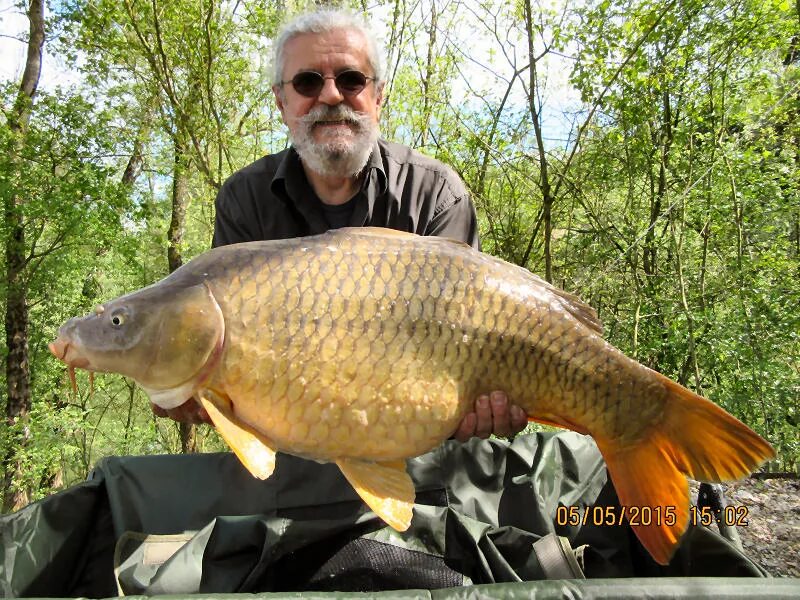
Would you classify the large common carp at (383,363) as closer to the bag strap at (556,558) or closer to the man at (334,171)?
the bag strap at (556,558)

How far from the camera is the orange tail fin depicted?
1058 mm

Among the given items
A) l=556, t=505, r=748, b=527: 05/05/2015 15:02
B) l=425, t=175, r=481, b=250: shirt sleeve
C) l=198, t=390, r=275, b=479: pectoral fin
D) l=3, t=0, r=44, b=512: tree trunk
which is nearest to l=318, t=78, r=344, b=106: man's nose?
l=425, t=175, r=481, b=250: shirt sleeve

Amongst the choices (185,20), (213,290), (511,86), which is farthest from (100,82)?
(213,290)

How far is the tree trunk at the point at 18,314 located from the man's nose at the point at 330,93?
21.5ft

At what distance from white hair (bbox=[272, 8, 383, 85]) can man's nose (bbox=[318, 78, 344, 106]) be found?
0.14 metres

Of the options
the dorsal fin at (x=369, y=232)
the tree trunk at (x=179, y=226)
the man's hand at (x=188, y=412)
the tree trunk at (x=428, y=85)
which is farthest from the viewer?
the tree trunk at (x=179, y=226)

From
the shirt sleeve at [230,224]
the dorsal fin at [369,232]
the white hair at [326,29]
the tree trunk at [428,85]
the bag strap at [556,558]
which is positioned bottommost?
the bag strap at [556,558]

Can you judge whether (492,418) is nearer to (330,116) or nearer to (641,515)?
(641,515)

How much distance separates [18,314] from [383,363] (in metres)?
8.13

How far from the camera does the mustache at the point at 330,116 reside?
1.76 meters

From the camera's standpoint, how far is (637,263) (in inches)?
180

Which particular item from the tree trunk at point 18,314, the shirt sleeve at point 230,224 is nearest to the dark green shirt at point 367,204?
the shirt sleeve at point 230,224

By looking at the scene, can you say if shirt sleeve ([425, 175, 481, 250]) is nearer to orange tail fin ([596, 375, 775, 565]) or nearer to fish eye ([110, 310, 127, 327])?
orange tail fin ([596, 375, 775, 565])

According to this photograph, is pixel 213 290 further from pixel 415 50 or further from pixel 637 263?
pixel 415 50
